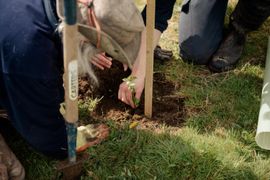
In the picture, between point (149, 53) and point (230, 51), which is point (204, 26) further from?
point (149, 53)

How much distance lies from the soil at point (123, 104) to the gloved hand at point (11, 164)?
1.94ft

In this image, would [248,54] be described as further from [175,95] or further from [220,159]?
[220,159]

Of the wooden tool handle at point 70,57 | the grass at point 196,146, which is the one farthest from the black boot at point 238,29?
the wooden tool handle at point 70,57

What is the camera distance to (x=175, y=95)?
280 centimetres

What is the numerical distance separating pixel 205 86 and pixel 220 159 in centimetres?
70

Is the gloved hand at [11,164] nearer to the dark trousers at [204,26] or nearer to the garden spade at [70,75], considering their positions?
the garden spade at [70,75]

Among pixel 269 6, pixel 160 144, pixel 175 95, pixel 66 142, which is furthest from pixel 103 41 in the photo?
pixel 269 6

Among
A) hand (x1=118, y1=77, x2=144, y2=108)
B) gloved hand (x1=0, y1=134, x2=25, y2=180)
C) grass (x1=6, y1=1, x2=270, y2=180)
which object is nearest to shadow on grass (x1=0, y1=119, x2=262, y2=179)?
grass (x1=6, y1=1, x2=270, y2=180)

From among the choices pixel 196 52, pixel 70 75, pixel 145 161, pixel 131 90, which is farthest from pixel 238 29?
pixel 70 75

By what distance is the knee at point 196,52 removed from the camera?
3078 millimetres

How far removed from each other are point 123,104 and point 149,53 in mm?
559

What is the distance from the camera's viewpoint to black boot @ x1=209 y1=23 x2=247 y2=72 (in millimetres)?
3035

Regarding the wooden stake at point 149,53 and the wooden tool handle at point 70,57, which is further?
the wooden stake at point 149,53

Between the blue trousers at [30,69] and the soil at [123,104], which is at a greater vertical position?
the blue trousers at [30,69]
